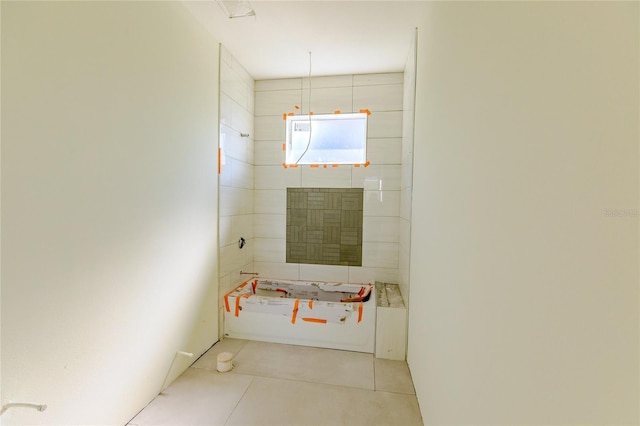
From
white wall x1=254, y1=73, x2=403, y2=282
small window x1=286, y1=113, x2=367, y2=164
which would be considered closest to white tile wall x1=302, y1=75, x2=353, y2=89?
white wall x1=254, y1=73, x2=403, y2=282

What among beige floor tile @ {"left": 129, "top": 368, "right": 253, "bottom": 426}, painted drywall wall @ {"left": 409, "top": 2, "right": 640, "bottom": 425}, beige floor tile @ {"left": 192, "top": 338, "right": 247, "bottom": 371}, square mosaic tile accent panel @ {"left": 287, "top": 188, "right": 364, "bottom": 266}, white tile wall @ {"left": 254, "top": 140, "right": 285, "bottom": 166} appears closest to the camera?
painted drywall wall @ {"left": 409, "top": 2, "right": 640, "bottom": 425}

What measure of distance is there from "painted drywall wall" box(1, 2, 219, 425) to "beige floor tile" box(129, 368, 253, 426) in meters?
0.09

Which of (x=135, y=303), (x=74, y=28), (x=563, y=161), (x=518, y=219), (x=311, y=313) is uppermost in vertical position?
(x=74, y=28)

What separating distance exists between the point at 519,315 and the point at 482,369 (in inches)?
11.8

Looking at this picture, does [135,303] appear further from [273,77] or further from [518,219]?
[273,77]

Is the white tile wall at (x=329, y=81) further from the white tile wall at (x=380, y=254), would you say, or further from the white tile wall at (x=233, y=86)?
the white tile wall at (x=380, y=254)

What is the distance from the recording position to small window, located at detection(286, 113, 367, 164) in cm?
305

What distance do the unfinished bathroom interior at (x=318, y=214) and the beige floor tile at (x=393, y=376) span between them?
22 millimetres

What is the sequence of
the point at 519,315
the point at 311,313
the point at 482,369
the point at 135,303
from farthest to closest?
the point at 311,313
the point at 135,303
the point at 482,369
the point at 519,315

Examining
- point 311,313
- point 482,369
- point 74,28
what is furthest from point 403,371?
point 74,28

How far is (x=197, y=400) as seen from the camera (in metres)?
1.77

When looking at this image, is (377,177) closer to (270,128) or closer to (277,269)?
(270,128)

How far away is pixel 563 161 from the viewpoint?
527mm

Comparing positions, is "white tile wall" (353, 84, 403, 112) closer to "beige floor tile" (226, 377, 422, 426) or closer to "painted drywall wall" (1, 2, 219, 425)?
"painted drywall wall" (1, 2, 219, 425)
